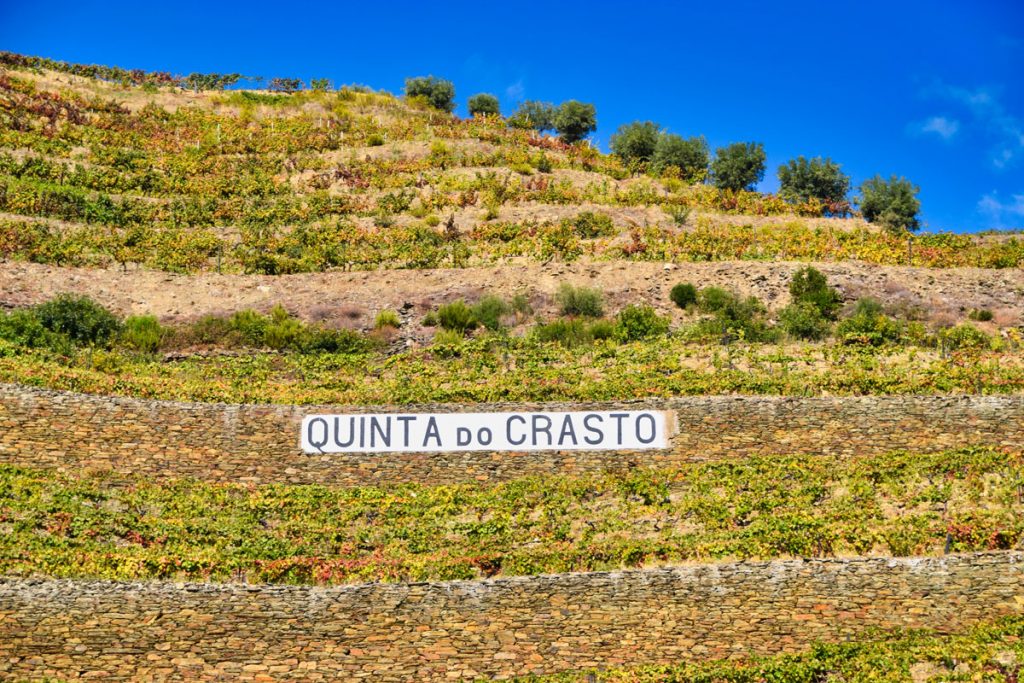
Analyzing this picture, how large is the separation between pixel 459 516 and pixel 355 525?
2247 mm

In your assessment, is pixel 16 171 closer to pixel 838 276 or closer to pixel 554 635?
pixel 838 276

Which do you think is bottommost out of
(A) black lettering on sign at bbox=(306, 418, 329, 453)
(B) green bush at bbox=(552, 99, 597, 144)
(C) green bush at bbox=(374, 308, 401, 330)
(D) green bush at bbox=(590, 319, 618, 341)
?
(A) black lettering on sign at bbox=(306, 418, 329, 453)

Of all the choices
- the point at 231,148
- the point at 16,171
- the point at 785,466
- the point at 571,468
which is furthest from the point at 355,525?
the point at 231,148

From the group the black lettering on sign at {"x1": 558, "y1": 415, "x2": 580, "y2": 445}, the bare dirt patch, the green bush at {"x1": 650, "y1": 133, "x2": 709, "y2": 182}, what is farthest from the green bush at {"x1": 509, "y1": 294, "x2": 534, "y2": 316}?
the green bush at {"x1": 650, "y1": 133, "x2": 709, "y2": 182}

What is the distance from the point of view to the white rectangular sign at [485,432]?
30.0 metres

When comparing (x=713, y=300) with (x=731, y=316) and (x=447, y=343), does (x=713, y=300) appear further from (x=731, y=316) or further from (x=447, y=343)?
(x=447, y=343)

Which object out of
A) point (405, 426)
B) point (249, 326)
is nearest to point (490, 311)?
point (249, 326)

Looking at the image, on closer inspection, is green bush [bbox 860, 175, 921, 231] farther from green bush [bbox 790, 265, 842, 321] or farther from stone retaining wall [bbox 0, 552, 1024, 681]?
stone retaining wall [bbox 0, 552, 1024, 681]

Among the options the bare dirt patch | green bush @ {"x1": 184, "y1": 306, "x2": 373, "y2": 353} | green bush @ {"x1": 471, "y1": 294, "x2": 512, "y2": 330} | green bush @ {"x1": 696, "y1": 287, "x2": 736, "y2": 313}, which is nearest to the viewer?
green bush @ {"x1": 184, "y1": 306, "x2": 373, "y2": 353}

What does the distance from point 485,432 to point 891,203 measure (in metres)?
31.4

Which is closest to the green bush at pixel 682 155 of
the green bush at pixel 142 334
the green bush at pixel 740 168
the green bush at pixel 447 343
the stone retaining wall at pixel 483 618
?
the green bush at pixel 740 168

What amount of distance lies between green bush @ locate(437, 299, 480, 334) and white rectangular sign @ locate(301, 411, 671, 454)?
8997 mm

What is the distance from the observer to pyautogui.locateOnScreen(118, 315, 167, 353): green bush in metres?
37.5

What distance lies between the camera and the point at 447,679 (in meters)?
21.2
